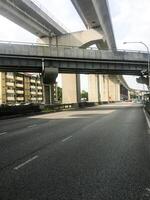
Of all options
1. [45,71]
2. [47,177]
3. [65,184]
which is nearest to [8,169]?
[47,177]

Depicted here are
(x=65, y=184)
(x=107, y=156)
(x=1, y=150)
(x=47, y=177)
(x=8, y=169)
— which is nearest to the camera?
(x=65, y=184)

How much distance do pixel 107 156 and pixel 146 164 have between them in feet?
5.21

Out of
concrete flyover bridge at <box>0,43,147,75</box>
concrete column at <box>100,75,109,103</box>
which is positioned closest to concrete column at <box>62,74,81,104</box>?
concrete flyover bridge at <box>0,43,147,75</box>

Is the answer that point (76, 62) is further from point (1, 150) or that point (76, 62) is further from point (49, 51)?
point (1, 150)

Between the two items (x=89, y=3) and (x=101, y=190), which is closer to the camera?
(x=101, y=190)

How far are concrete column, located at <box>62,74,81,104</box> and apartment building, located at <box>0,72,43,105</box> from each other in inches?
2959

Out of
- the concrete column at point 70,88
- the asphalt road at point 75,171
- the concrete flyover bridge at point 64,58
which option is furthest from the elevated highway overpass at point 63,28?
the asphalt road at point 75,171

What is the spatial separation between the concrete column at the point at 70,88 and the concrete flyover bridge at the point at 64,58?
46.0 ft

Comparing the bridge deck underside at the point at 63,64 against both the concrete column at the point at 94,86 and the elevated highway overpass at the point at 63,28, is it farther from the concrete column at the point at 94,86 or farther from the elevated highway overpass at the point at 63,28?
the concrete column at the point at 94,86

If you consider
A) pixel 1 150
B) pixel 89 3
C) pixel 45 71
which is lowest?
pixel 1 150

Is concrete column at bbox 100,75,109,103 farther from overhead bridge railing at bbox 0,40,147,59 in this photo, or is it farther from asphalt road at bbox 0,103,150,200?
asphalt road at bbox 0,103,150,200

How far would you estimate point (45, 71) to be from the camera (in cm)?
4941

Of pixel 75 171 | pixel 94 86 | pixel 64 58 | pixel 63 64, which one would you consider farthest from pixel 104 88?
pixel 75 171

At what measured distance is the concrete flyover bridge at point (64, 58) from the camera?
150 feet
